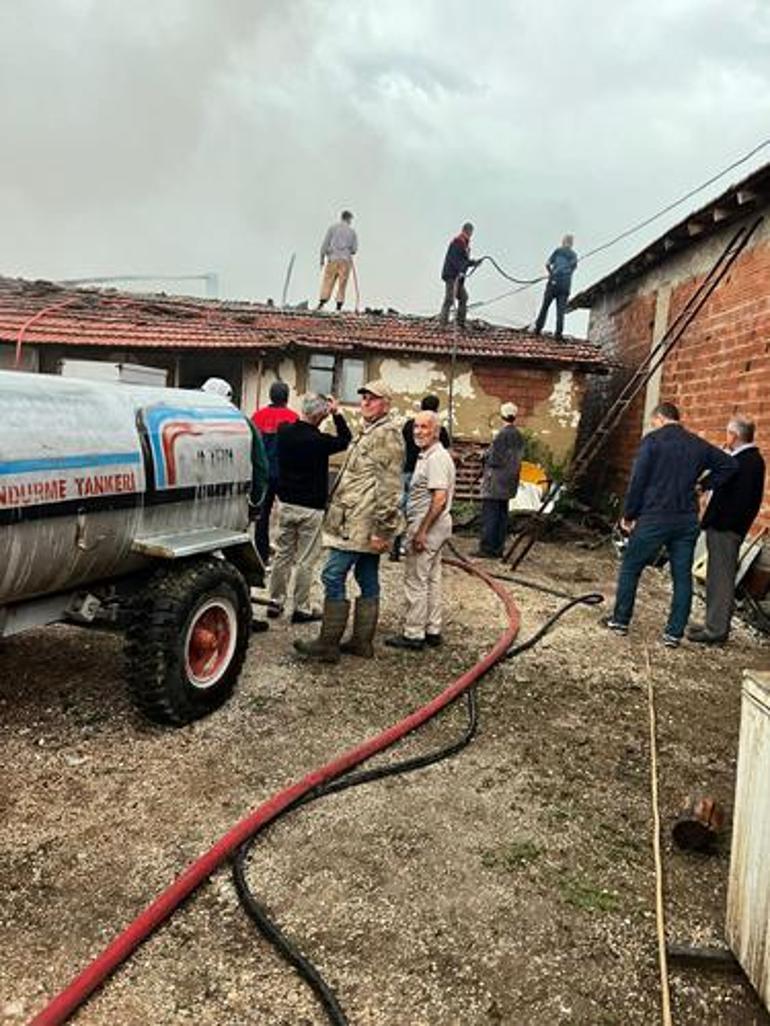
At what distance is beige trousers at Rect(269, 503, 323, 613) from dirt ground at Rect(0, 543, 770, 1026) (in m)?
0.87

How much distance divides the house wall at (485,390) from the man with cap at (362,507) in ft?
28.7

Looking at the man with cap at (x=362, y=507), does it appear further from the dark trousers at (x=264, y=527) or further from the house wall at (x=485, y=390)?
the house wall at (x=485, y=390)

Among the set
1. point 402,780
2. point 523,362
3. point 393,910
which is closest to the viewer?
point 393,910

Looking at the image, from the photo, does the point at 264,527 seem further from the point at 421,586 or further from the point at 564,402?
the point at 564,402

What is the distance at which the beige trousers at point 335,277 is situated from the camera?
A: 16406 millimetres

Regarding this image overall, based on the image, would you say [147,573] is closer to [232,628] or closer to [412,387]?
[232,628]

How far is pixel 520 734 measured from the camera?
429 cm

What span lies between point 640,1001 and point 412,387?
1206cm

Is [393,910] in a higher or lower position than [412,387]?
lower

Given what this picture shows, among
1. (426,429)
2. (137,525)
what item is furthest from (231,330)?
(137,525)

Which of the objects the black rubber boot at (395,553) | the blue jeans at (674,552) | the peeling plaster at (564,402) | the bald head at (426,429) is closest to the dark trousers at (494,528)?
the black rubber boot at (395,553)

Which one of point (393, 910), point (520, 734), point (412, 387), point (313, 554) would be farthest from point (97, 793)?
point (412, 387)

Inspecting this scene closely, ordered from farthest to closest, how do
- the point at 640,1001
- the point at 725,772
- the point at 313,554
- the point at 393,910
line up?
1. the point at 313,554
2. the point at 725,772
3. the point at 393,910
4. the point at 640,1001

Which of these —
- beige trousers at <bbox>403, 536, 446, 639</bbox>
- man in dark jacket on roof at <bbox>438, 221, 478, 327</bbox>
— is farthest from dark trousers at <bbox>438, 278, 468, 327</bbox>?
beige trousers at <bbox>403, 536, 446, 639</bbox>
